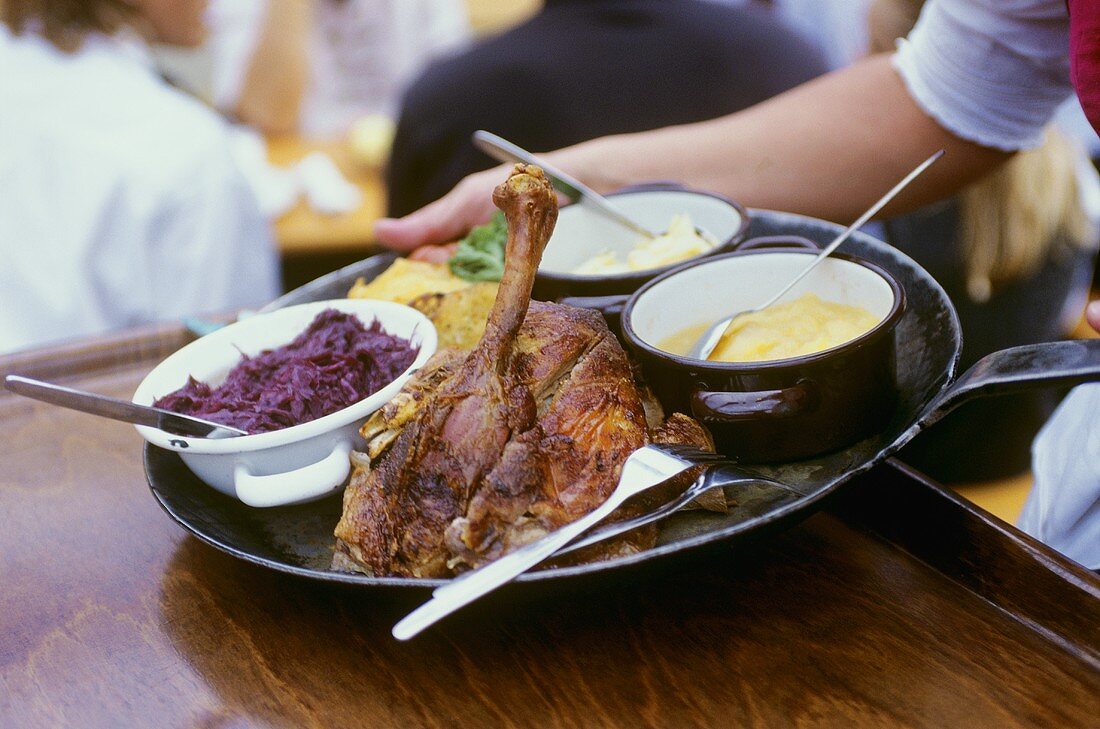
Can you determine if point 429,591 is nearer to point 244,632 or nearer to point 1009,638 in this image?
point 244,632

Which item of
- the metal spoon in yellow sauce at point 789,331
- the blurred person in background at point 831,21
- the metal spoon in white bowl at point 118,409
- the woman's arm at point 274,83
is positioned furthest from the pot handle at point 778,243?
the woman's arm at point 274,83

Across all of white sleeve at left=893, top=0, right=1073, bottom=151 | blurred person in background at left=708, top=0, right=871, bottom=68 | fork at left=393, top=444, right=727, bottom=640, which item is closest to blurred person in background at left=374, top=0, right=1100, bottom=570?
white sleeve at left=893, top=0, right=1073, bottom=151

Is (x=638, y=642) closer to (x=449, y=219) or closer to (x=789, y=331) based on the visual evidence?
(x=789, y=331)

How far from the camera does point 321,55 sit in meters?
5.44

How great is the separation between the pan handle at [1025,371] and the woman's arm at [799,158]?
0.99 metres

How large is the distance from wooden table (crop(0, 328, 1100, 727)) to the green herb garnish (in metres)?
Result: 0.66

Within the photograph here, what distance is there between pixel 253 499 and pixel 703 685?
0.56 m

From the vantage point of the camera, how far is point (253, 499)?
1.08 metres

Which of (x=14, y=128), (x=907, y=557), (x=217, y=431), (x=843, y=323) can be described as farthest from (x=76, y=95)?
(x=907, y=557)

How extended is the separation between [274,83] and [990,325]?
3687mm

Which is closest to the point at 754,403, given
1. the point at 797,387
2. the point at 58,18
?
the point at 797,387

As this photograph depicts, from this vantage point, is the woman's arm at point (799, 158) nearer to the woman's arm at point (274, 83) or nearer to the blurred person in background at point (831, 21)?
the blurred person in background at point (831, 21)

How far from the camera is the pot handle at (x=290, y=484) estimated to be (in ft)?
3.53

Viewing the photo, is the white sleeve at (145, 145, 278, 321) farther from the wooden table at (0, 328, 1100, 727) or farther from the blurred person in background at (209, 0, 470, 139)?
the wooden table at (0, 328, 1100, 727)
